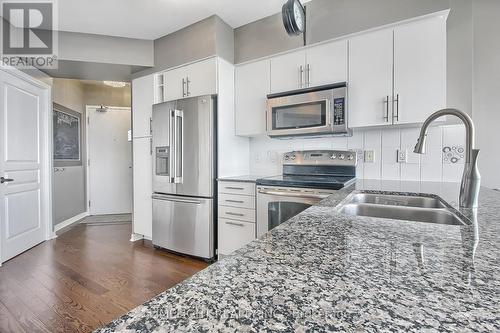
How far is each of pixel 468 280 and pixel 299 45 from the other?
247cm

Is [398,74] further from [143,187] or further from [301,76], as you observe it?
[143,187]

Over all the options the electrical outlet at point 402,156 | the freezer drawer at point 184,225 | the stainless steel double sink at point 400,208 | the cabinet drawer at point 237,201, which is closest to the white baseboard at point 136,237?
the freezer drawer at point 184,225

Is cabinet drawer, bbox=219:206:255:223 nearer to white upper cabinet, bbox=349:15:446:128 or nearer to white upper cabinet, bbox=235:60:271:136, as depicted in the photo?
white upper cabinet, bbox=235:60:271:136

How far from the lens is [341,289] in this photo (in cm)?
38

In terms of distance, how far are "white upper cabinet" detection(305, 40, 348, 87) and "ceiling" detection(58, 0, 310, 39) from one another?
63 centimetres

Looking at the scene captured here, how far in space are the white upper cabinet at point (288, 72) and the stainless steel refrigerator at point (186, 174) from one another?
0.69 meters

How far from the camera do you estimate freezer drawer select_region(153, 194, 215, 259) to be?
2.59 m

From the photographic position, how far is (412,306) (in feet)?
1.10

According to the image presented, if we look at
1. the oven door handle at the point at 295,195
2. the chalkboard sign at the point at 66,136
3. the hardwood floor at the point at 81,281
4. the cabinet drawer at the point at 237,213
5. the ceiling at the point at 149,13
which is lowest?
the hardwood floor at the point at 81,281

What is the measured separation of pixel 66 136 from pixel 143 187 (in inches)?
82.7

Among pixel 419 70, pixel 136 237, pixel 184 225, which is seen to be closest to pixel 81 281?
pixel 184 225

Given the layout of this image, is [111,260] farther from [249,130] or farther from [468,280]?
[468,280]

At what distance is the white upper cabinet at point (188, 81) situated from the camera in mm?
2662

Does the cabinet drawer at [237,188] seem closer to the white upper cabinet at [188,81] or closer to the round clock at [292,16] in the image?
the white upper cabinet at [188,81]
